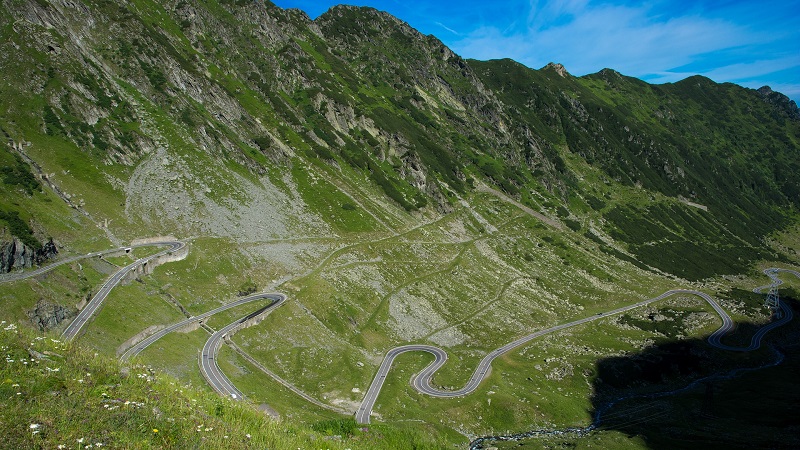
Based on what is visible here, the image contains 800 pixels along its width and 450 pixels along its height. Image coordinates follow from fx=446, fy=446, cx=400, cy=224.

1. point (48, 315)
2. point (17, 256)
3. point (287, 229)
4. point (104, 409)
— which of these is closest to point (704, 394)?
point (287, 229)

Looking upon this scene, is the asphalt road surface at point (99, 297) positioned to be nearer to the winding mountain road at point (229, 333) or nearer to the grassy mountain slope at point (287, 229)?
the winding mountain road at point (229, 333)

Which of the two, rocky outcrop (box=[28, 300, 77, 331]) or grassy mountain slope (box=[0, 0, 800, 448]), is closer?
rocky outcrop (box=[28, 300, 77, 331])

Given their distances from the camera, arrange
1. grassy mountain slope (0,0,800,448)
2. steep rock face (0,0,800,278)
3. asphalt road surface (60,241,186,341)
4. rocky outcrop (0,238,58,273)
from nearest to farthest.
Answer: asphalt road surface (60,241,186,341) < rocky outcrop (0,238,58,273) < grassy mountain slope (0,0,800,448) < steep rock face (0,0,800,278)

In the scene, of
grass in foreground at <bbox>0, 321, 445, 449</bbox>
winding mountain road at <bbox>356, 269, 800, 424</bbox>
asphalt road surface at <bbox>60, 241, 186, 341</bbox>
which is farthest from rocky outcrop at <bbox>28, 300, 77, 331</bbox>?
grass in foreground at <bbox>0, 321, 445, 449</bbox>

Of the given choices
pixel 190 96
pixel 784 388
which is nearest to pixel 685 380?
pixel 784 388

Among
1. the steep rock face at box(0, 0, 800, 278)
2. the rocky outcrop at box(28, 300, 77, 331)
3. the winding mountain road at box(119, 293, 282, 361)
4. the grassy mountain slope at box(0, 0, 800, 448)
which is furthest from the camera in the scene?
the steep rock face at box(0, 0, 800, 278)

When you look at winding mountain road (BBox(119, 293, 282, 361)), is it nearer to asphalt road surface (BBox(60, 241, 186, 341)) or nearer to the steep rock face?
asphalt road surface (BBox(60, 241, 186, 341))

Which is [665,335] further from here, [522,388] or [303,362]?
[303,362]
